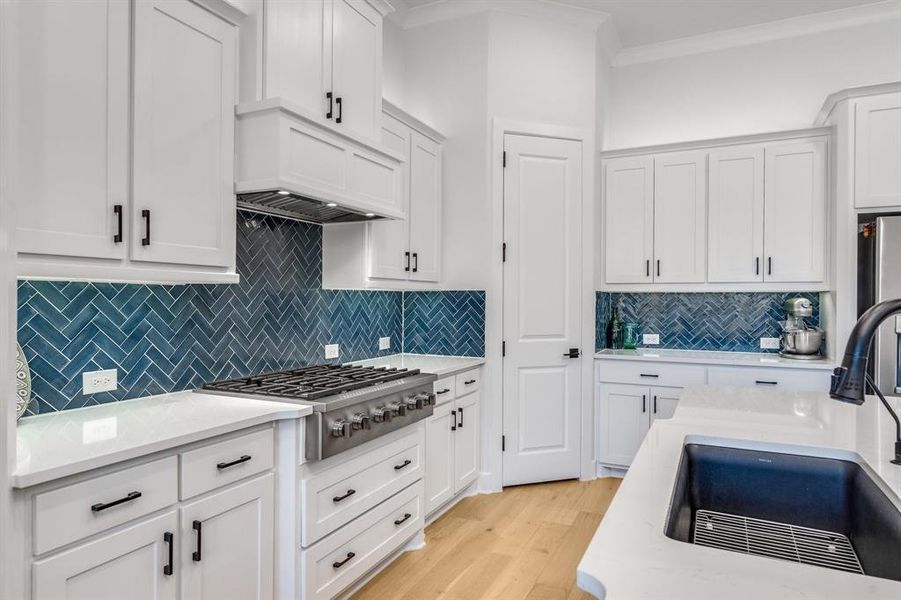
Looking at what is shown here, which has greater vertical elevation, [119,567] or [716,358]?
[716,358]

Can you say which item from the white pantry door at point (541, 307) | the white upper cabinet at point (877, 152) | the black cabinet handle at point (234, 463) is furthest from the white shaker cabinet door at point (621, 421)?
the black cabinet handle at point (234, 463)

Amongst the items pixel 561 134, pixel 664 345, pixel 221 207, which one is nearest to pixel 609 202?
pixel 561 134

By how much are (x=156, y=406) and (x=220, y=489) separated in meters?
0.46

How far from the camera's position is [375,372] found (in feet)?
9.40

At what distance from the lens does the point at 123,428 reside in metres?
1.74

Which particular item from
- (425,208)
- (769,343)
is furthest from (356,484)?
(769,343)

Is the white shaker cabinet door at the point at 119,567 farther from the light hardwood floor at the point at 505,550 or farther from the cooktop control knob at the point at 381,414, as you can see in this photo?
the light hardwood floor at the point at 505,550

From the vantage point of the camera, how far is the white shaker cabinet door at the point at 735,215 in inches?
155

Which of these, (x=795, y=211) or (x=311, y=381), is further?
(x=795, y=211)

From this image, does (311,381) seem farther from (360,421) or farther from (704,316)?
(704,316)

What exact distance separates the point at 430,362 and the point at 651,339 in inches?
78.8

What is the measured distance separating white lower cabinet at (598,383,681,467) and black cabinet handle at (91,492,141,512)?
319 cm

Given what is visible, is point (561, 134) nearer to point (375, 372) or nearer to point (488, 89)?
point (488, 89)

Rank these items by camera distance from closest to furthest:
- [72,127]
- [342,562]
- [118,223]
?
1. [72,127]
2. [118,223]
3. [342,562]
